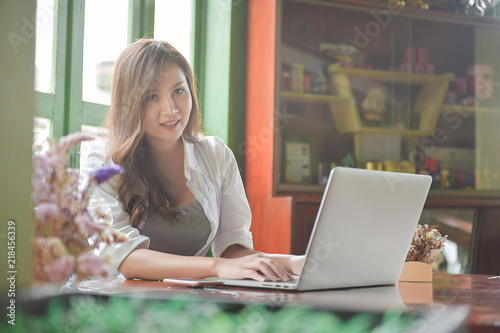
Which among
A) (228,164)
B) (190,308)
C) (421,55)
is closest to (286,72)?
(421,55)

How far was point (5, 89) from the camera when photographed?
2.10ft

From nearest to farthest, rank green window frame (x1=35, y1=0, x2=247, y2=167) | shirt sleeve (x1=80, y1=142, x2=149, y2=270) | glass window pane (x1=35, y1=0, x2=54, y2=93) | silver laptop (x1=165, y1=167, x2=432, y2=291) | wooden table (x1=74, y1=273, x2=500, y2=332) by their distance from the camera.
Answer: wooden table (x1=74, y1=273, x2=500, y2=332), silver laptop (x1=165, y1=167, x2=432, y2=291), shirt sleeve (x1=80, y1=142, x2=149, y2=270), glass window pane (x1=35, y1=0, x2=54, y2=93), green window frame (x1=35, y1=0, x2=247, y2=167)

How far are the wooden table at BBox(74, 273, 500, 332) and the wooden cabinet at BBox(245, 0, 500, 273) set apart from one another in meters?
1.68

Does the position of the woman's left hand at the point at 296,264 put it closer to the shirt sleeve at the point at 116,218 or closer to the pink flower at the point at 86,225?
the shirt sleeve at the point at 116,218

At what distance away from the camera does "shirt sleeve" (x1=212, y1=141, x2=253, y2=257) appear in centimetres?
197

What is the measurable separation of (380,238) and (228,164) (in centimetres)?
93

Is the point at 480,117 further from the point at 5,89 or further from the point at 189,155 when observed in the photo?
the point at 5,89

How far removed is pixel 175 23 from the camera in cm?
321

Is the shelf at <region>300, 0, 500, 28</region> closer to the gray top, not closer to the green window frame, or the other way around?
the green window frame

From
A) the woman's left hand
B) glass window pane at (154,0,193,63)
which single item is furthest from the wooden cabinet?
the woman's left hand

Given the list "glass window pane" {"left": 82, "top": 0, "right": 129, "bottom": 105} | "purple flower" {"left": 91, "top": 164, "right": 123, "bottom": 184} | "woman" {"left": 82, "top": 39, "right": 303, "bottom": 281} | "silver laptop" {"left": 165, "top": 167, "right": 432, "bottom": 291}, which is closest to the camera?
"purple flower" {"left": 91, "top": 164, "right": 123, "bottom": 184}

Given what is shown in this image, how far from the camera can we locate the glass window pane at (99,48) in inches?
105

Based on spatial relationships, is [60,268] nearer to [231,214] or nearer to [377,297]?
[377,297]

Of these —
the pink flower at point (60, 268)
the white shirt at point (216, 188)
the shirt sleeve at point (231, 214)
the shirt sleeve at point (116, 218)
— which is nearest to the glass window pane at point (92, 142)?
the white shirt at point (216, 188)
